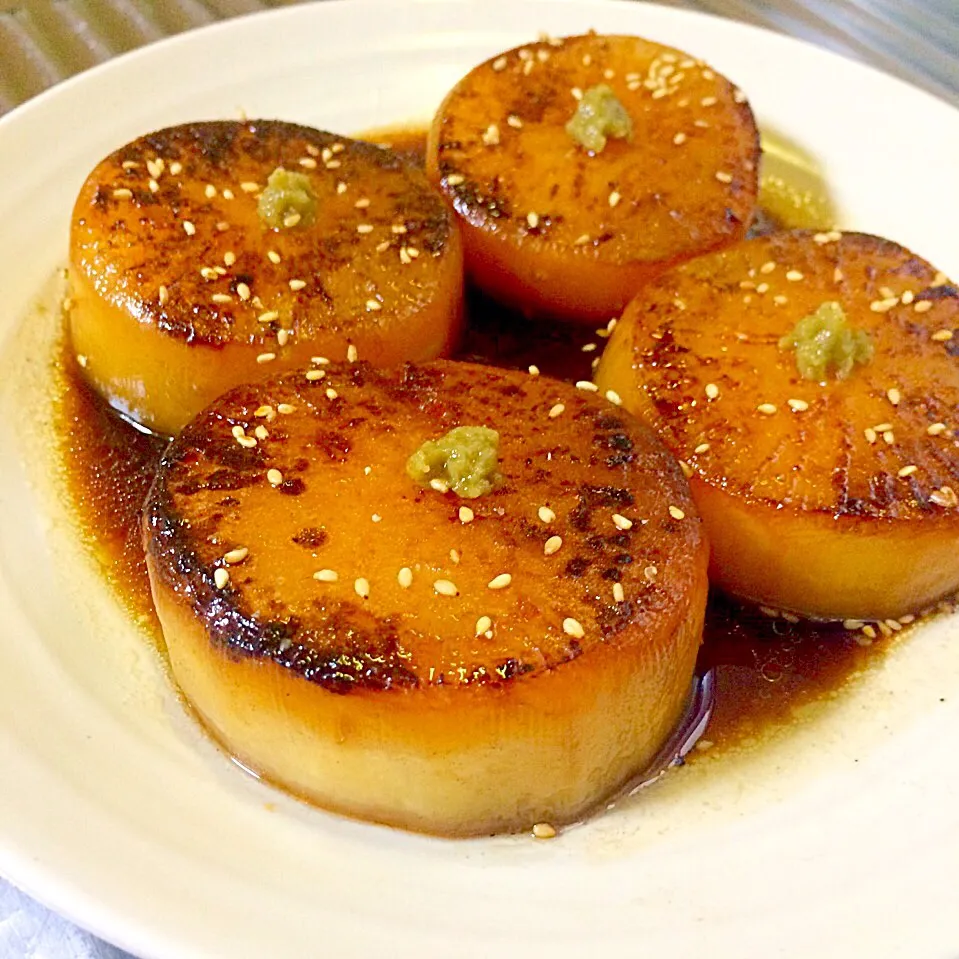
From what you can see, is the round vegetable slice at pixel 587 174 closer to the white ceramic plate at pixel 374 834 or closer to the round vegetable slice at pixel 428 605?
the round vegetable slice at pixel 428 605

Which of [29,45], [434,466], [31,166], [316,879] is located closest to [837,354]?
[434,466]

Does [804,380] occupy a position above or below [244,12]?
below

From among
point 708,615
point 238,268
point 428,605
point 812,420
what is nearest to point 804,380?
point 812,420

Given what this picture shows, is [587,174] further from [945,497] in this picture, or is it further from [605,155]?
[945,497]

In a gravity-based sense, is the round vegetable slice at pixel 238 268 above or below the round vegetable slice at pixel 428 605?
above

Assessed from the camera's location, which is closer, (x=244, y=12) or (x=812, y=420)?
(x=812, y=420)

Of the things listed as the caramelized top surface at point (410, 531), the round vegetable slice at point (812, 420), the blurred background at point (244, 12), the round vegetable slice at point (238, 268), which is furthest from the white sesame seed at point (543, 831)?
the blurred background at point (244, 12)

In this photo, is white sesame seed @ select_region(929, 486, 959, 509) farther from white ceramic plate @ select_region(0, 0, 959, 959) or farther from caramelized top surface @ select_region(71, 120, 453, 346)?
caramelized top surface @ select_region(71, 120, 453, 346)

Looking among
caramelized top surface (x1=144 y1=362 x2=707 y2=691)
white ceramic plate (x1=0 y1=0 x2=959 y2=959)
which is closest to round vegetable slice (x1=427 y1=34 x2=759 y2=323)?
caramelized top surface (x1=144 y1=362 x2=707 y2=691)
